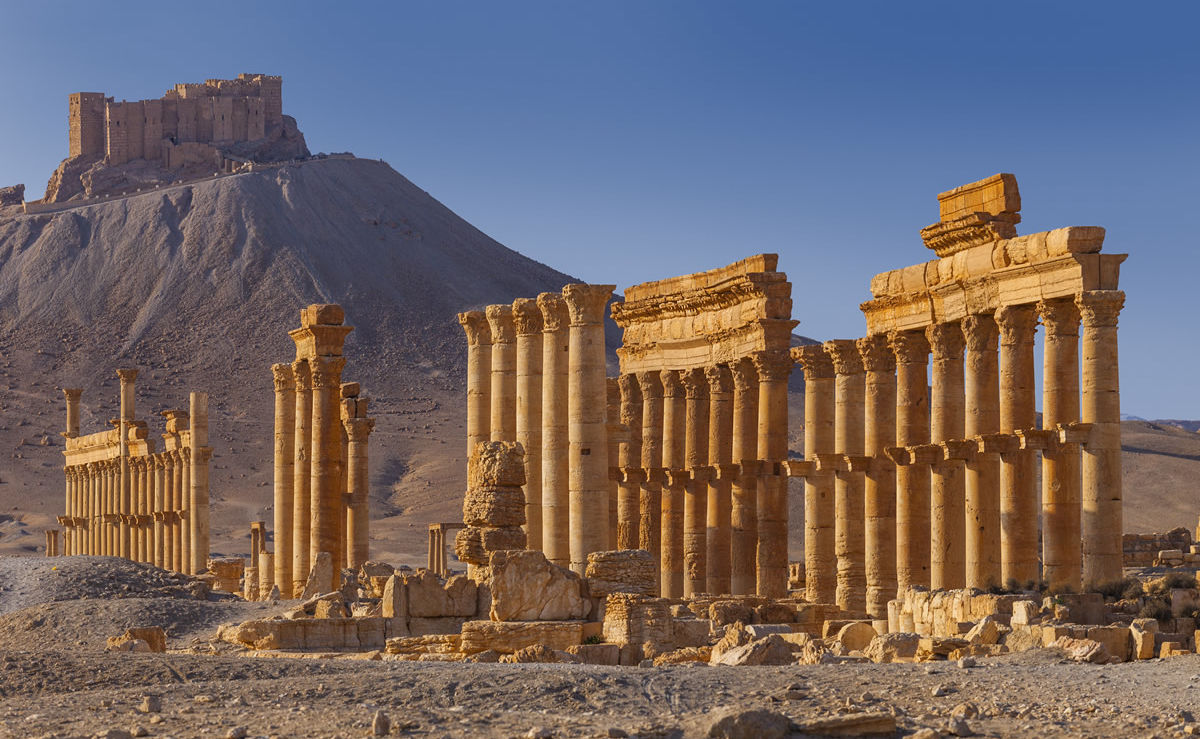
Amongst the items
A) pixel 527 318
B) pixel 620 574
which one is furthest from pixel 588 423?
pixel 620 574

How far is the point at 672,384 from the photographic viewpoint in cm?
4506

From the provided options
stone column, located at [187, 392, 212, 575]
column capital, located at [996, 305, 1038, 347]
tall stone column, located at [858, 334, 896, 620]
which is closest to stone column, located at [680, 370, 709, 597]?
tall stone column, located at [858, 334, 896, 620]

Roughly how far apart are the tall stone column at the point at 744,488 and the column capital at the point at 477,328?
17.5ft

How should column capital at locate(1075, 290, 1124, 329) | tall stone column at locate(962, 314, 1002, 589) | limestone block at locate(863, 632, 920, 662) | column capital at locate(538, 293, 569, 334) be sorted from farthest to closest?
column capital at locate(538, 293, 569, 334) < tall stone column at locate(962, 314, 1002, 589) < column capital at locate(1075, 290, 1124, 329) < limestone block at locate(863, 632, 920, 662)

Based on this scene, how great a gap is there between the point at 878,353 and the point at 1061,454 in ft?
20.9

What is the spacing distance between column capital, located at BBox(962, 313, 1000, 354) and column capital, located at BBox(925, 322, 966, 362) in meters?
0.97

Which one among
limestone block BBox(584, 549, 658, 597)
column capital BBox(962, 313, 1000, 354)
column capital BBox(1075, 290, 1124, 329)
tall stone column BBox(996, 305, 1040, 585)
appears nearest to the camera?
limestone block BBox(584, 549, 658, 597)

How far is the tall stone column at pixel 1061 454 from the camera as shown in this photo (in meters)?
31.7

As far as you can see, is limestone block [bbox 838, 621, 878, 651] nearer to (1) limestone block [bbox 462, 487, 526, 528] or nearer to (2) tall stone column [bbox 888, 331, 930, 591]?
(2) tall stone column [bbox 888, 331, 930, 591]

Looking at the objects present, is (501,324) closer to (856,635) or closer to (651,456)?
(651,456)

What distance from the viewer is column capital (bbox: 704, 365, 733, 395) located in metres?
43.2

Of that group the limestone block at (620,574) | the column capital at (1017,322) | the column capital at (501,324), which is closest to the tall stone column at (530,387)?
the column capital at (501,324)

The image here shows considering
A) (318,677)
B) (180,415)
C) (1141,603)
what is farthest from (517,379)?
(180,415)

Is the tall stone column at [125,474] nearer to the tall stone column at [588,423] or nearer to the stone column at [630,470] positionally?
the stone column at [630,470]
